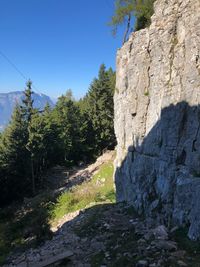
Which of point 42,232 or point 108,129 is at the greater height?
point 108,129

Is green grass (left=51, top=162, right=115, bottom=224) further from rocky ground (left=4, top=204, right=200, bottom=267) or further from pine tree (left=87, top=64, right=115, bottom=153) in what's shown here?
pine tree (left=87, top=64, right=115, bottom=153)

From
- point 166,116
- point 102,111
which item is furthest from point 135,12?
point 102,111

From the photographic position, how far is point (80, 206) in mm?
27828

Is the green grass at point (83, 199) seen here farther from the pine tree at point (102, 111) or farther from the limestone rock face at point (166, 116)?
the pine tree at point (102, 111)

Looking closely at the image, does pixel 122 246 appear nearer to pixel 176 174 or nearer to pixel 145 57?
pixel 176 174

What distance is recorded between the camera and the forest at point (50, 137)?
1724 inches

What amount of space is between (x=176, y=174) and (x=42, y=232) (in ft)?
34.8

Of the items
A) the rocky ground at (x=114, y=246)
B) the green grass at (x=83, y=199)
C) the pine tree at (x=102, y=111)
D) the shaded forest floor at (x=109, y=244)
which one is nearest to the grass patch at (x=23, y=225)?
the shaded forest floor at (x=109, y=244)

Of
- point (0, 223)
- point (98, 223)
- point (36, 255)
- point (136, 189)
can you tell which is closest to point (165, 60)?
point (136, 189)

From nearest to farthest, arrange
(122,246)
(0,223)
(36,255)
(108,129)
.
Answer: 1. (122,246)
2. (36,255)
3. (0,223)
4. (108,129)

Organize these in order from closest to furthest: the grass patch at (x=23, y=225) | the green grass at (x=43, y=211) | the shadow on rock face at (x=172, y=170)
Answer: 1. the shadow on rock face at (x=172, y=170)
2. the grass patch at (x=23, y=225)
3. the green grass at (x=43, y=211)

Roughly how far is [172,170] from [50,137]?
3840cm

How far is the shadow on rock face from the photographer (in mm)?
12359

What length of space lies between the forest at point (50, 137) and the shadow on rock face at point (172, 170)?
27.2m
